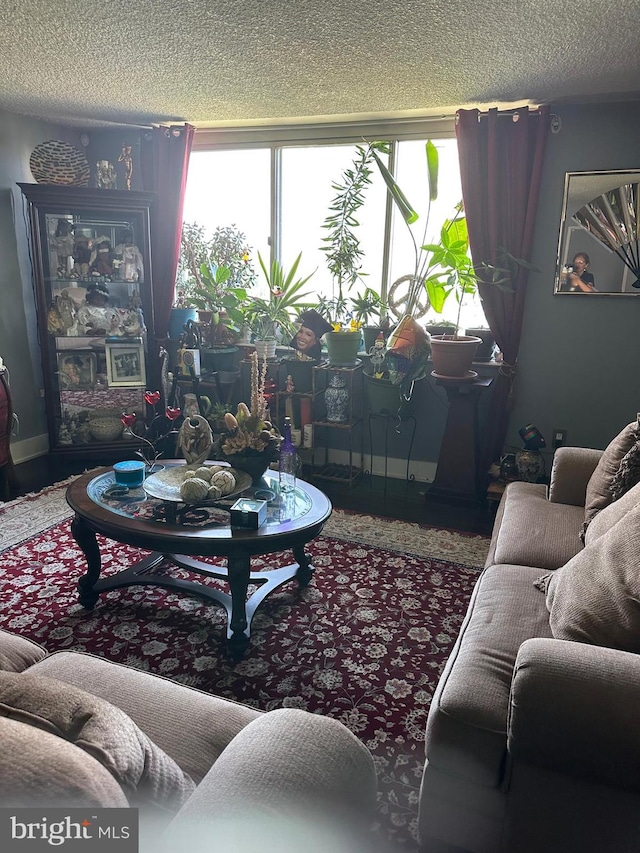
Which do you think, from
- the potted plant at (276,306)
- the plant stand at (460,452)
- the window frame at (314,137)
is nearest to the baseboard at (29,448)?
the potted plant at (276,306)

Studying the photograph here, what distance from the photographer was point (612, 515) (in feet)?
5.74

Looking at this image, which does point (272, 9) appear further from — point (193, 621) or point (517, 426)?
point (517, 426)

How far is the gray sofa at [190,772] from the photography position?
623mm

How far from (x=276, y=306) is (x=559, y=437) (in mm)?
2038

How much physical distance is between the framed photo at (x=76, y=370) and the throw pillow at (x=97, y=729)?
3.72 meters

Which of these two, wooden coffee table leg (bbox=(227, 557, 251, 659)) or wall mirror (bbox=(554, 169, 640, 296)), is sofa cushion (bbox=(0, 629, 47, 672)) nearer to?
wooden coffee table leg (bbox=(227, 557, 251, 659))

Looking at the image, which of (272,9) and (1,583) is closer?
(272,9)

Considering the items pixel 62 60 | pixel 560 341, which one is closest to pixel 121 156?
pixel 62 60

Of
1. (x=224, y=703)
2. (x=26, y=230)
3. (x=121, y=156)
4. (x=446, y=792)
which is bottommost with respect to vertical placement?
(x=446, y=792)

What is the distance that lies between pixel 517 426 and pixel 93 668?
307 centimetres

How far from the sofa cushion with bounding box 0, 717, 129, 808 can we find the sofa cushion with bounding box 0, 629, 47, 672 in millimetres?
716

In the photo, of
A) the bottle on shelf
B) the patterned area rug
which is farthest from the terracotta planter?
the bottle on shelf

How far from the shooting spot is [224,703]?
1252 millimetres

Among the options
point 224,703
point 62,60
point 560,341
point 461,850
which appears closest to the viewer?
point 224,703
